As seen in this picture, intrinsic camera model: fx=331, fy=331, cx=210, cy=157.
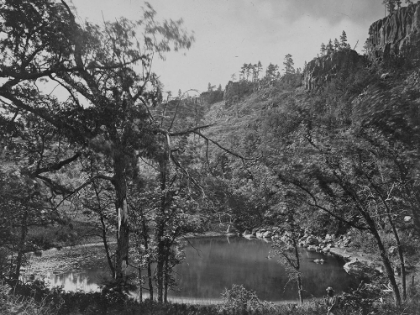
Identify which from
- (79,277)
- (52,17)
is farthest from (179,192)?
(79,277)

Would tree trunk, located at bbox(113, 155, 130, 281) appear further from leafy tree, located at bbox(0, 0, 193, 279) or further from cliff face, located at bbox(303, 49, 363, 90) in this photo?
cliff face, located at bbox(303, 49, 363, 90)

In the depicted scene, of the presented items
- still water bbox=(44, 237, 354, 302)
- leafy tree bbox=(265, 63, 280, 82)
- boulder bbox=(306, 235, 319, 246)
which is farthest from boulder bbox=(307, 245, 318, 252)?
leafy tree bbox=(265, 63, 280, 82)

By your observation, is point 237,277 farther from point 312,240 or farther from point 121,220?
point 121,220

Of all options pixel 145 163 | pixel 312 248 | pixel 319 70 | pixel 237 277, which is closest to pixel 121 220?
pixel 145 163

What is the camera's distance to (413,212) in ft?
39.6

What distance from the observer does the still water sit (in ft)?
77.3

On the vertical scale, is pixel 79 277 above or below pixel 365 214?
below

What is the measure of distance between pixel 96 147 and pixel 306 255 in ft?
121

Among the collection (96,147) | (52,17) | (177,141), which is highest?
(52,17)

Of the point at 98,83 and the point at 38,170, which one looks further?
the point at 98,83

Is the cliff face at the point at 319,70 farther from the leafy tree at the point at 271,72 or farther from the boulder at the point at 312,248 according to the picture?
the boulder at the point at 312,248

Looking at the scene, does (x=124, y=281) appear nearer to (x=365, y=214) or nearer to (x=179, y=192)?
(x=179, y=192)

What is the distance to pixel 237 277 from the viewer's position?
2845 centimetres

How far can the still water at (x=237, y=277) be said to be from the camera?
928 inches
